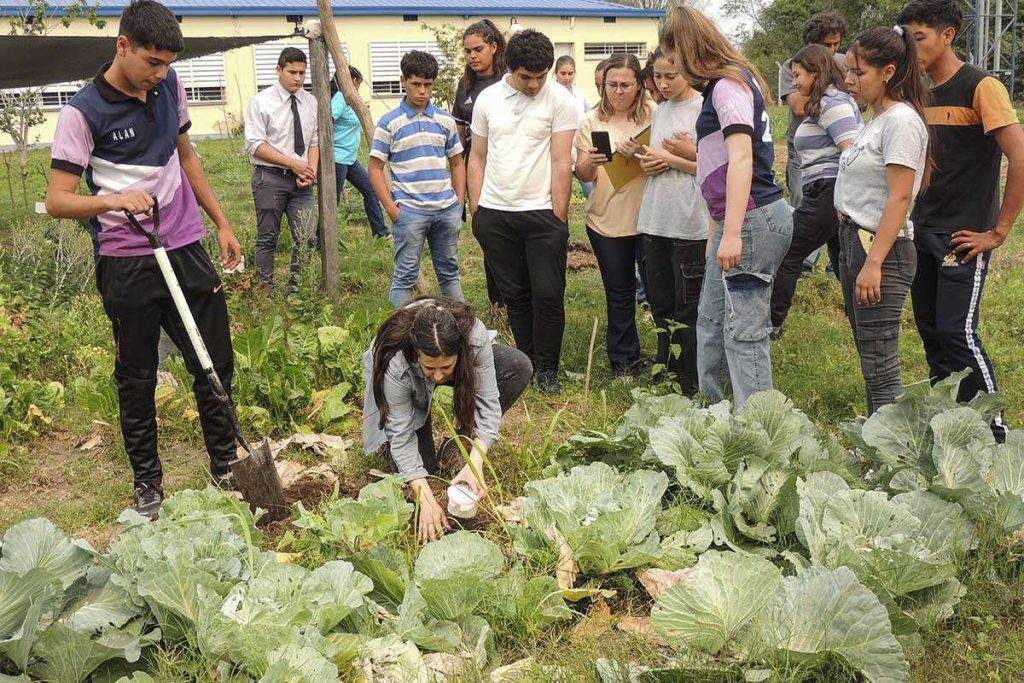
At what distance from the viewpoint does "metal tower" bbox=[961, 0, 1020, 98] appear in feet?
55.2

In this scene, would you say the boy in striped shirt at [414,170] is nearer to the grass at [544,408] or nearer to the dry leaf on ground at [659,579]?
the grass at [544,408]

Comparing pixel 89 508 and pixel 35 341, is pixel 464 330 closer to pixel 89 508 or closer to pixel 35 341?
pixel 89 508

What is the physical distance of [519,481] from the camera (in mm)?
3906

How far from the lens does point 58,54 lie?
21.5 feet

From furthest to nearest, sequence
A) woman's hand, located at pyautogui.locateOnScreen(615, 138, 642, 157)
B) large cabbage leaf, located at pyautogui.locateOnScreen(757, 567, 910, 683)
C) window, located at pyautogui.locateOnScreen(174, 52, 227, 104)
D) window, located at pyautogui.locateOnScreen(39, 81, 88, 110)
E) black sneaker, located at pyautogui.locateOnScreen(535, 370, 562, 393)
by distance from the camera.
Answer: window, located at pyautogui.locateOnScreen(174, 52, 227, 104) < window, located at pyautogui.locateOnScreen(39, 81, 88, 110) < black sneaker, located at pyautogui.locateOnScreen(535, 370, 562, 393) < woman's hand, located at pyautogui.locateOnScreen(615, 138, 642, 157) < large cabbage leaf, located at pyautogui.locateOnScreen(757, 567, 910, 683)

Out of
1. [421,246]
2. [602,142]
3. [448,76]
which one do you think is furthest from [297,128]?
[448,76]

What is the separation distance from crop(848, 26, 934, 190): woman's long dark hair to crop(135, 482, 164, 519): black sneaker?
3215mm

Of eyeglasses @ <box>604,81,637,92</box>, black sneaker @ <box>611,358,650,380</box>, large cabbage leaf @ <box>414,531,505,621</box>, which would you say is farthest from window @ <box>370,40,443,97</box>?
large cabbage leaf @ <box>414,531,505,621</box>

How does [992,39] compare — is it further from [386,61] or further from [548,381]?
[548,381]

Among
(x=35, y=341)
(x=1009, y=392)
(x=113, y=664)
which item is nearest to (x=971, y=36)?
(x=1009, y=392)

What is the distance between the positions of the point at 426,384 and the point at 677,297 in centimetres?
156

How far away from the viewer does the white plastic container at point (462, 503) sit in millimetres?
3525

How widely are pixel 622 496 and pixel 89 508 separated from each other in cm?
228

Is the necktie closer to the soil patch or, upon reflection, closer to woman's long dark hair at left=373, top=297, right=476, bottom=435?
the soil patch
